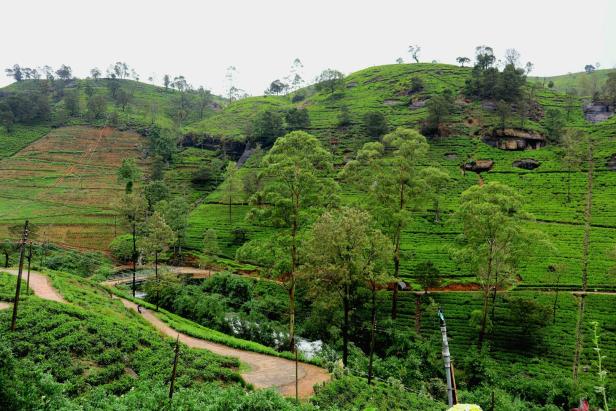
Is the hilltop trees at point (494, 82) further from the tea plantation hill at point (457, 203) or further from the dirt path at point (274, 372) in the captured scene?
the dirt path at point (274, 372)

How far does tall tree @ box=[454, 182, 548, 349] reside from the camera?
2864cm

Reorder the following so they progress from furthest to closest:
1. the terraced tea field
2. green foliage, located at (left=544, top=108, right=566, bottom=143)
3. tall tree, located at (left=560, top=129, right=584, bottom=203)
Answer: green foliage, located at (left=544, top=108, right=566, bottom=143)
the terraced tea field
tall tree, located at (left=560, top=129, right=584, bottom=203)

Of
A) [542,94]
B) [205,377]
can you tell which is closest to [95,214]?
[205,377]

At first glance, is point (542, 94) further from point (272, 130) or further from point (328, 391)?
point (328, 391)

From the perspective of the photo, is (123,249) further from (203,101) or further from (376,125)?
(203,101)

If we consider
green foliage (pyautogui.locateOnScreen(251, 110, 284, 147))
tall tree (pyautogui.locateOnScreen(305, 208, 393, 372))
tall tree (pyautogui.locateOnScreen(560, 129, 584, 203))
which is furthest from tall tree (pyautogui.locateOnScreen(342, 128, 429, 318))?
green foliage (pyautogui.locateOnScreen(251, 110, 284, 147))

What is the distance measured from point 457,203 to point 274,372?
48.9 m

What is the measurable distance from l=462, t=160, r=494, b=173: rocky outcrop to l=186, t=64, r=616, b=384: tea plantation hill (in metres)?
1.07

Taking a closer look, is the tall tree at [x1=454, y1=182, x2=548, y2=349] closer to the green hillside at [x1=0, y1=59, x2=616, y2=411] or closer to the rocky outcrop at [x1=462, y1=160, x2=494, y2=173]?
the green hillside at [x1=0, y1=59, x2=616, y2=411]

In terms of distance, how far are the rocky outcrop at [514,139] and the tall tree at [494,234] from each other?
188 feet

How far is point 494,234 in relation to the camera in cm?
2878

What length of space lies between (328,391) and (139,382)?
8.35m

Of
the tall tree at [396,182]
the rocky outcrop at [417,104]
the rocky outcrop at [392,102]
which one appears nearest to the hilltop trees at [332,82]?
the rocky outcrop at [392,102]

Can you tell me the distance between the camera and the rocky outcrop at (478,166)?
7409 cm
